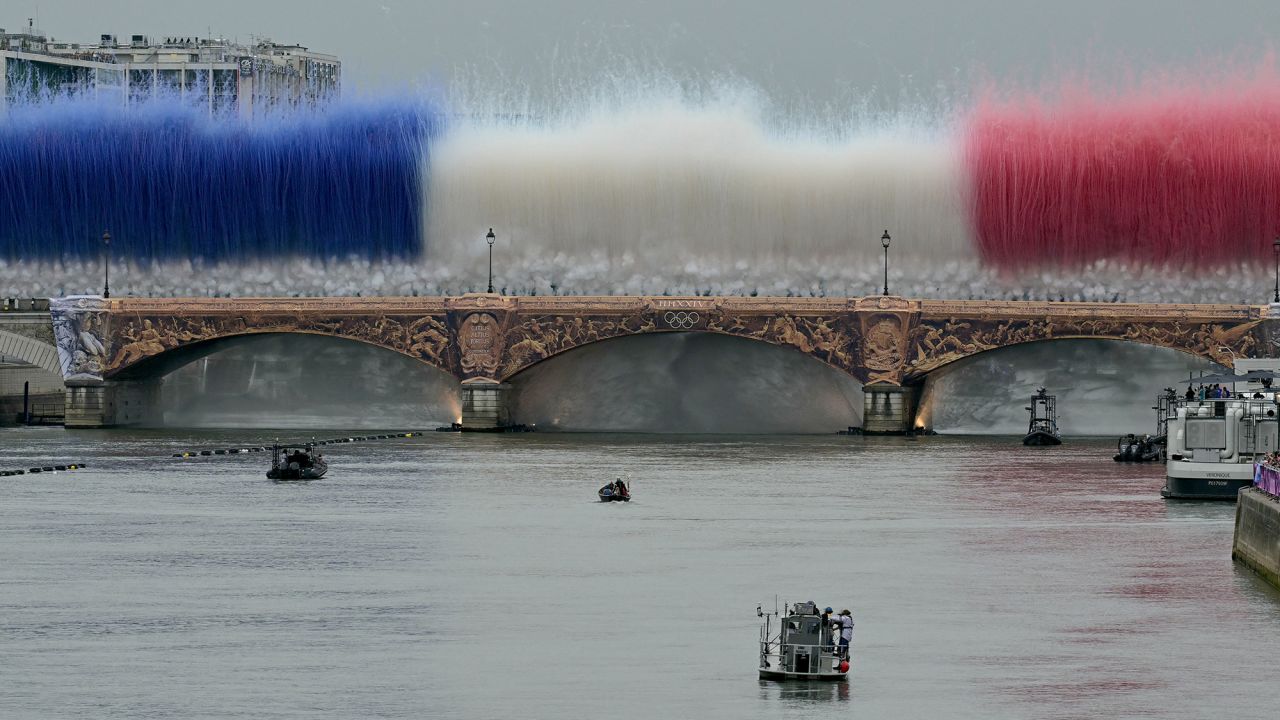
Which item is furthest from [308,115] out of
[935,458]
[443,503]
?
[443,503]

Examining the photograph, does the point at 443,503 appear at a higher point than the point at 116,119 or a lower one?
lower

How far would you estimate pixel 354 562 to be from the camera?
5309 centimetres

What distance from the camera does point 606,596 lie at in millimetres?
47000

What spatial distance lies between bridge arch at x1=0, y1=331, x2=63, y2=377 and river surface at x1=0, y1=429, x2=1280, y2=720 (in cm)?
4599

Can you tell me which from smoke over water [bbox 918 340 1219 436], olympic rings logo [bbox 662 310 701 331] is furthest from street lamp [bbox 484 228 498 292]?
smoke over water [bbox 918 340 1219 436]

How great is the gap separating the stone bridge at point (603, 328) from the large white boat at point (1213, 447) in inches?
1572

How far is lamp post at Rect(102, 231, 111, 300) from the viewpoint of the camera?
124438 mm

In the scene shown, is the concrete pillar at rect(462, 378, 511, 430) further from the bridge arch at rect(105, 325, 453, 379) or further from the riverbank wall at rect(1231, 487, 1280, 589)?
the riverbank wall at rect(1231, 487, 1280, 589)

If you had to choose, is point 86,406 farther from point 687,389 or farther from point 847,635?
point 847,635

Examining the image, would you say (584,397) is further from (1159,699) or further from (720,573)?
(1159,699)

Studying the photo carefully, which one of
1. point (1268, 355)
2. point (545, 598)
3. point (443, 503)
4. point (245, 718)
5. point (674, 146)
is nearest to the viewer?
point (245, 718)

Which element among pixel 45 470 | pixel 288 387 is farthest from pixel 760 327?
pixel 45 470

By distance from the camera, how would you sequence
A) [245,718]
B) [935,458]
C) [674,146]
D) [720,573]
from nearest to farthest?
[245,718] < [720,573] < [935,458] < [674,146]

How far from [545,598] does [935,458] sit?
5084cm
